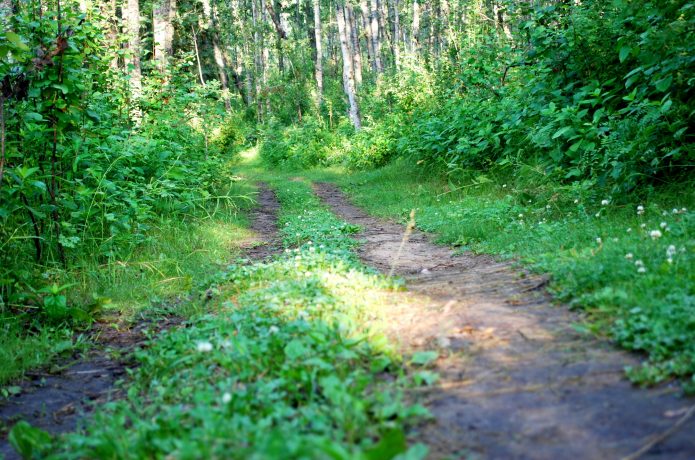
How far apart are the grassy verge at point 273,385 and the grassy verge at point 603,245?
1336 mm

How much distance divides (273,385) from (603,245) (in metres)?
3.04

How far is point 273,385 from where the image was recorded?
112 inches

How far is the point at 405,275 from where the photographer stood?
213 inches

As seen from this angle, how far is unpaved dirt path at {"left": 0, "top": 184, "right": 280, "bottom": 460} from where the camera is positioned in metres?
3.41

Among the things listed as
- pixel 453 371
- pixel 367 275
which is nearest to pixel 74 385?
pixel 367 275

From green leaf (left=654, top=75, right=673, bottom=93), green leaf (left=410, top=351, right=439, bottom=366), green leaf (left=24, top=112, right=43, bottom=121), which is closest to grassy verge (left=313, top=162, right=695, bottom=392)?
green leaf (left=410, top=351, right=439, bottom=366)

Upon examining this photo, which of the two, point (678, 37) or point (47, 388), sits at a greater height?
point (678, 37)

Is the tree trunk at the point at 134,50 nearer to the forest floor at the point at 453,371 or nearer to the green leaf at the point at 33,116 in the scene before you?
the green leaf at the point at 33,116

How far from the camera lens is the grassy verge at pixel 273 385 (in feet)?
7.77

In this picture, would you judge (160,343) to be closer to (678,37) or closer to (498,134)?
(678,37)

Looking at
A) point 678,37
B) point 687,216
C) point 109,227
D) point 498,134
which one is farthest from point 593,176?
point 109,227

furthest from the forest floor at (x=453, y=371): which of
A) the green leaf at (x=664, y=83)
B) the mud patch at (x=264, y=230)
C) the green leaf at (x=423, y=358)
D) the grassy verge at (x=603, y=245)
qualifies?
the green leaf at (x=664, y=83)

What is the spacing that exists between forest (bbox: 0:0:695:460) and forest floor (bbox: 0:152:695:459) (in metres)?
0.02

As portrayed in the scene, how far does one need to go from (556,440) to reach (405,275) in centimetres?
311
